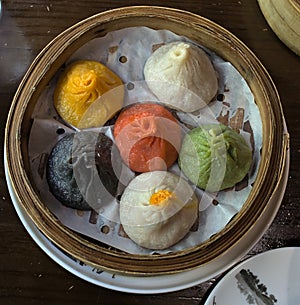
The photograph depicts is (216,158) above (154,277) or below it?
above

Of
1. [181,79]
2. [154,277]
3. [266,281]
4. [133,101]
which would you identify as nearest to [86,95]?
[133,101]

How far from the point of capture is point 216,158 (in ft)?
4.58

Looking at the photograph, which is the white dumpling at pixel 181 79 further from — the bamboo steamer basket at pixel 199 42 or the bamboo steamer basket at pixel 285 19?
the bamboo steamer basket at pixel 285 19

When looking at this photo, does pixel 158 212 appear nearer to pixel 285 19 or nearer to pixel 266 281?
pixel 266 281

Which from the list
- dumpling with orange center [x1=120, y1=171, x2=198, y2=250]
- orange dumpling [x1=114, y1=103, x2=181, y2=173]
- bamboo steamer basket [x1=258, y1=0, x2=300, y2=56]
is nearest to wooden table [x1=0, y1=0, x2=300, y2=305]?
bamboo steamer basket [x1=258, y1=0, x2=300, y2=56]

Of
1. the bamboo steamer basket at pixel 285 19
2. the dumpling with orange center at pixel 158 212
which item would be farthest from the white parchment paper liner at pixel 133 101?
the bamboo steamer basket at pixel 285 19

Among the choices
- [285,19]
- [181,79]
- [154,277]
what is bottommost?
[154,277]

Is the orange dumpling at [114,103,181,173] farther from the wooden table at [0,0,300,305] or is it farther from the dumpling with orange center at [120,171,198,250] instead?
the wooden table at [0,0,300,305]

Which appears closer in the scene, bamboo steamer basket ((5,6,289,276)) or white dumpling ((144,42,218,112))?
bamboo steamer basket ((5,6,289,276))

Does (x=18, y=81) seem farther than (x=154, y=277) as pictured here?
Yes

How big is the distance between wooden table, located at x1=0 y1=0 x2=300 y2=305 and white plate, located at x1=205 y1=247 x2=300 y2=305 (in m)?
0.05

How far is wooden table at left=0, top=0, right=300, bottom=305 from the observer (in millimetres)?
1367

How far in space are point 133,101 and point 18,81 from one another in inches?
11.7

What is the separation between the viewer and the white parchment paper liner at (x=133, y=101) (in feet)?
4.49
